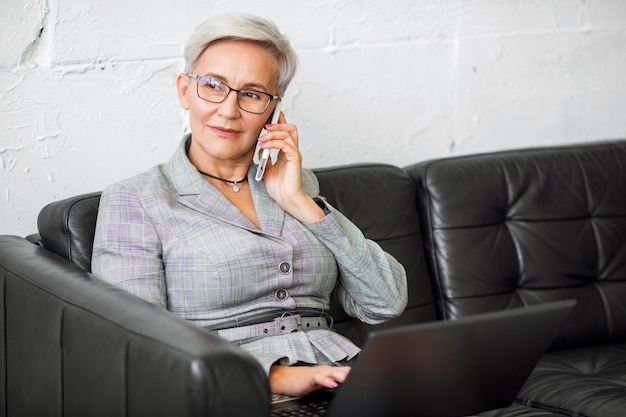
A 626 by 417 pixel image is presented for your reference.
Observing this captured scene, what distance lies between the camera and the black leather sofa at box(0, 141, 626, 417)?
1.66m

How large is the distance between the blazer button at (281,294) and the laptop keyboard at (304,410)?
31 centimetres

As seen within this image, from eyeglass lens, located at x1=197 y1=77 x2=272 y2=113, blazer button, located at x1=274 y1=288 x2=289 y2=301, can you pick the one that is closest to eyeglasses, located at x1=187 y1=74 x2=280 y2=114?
eyeglass lens, located at x1=197 y1=77 x2=272 y2=113

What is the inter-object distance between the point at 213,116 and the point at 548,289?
3.45 ft

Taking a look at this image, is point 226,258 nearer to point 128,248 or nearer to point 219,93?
point 128,248

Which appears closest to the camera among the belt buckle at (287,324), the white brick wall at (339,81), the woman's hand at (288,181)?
the belt buckle at (287,324)

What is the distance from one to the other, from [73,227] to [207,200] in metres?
0.28

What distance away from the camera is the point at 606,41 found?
3061 mm

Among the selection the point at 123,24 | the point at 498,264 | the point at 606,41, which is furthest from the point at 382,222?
the point at 606,41

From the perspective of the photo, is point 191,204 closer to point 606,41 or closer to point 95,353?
point 95,353

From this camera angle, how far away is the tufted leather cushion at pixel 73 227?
6.26ft

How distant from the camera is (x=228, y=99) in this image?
1914 mm

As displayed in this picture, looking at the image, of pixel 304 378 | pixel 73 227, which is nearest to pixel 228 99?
pixel 73 227

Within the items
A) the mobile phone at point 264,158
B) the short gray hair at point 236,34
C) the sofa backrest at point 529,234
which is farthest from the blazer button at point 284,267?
the sofa backrest at point 529,234

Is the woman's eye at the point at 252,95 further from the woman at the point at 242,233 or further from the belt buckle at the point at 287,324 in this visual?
the belt buckle at the point at 287,324
